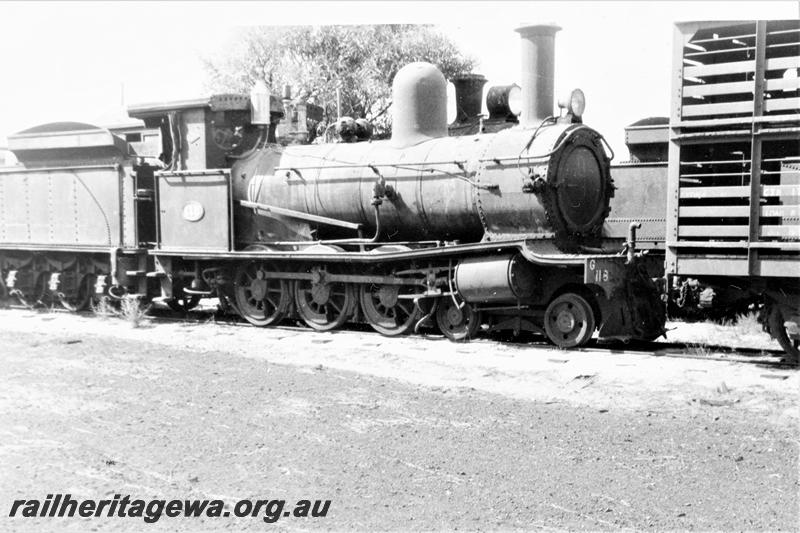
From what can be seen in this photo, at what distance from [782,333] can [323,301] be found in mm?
5932

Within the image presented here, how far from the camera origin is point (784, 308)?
877 cm

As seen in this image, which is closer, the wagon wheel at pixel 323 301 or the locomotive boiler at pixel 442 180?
the locomotive boiler at pixel 442 180

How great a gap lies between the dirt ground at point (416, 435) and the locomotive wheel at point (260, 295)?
2.60 m

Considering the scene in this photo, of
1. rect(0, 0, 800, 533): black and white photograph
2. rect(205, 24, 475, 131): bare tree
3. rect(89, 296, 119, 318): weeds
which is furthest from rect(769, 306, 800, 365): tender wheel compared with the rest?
rect(205, 24, 475, 131): bare tree

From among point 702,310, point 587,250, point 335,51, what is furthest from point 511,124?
point 335,51

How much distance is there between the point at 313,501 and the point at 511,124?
7.64m

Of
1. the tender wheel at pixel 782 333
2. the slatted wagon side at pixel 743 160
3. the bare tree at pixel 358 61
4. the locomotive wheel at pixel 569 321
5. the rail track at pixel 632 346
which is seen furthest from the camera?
the bare tree at pixel 358 61

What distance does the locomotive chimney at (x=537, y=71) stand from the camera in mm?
10266

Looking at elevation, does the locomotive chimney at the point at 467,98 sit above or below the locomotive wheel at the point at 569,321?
above

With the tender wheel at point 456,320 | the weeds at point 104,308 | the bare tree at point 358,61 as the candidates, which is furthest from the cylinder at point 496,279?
the bare tree at point 358,61

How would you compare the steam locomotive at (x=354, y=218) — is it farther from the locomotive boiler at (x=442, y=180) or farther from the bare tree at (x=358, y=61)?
the bare tree at (x=358, y=61)

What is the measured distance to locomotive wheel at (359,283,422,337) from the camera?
36.8ft

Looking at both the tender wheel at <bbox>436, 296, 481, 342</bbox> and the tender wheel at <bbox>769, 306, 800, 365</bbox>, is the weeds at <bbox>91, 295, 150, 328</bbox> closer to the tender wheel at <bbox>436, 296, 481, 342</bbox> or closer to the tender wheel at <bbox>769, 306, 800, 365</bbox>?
the tender wheel at <bbox>436, 296, 481, 342</bbox>

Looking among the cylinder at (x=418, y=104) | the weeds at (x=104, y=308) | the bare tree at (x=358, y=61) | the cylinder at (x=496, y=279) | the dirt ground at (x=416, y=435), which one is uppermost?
the bare tree at (x=358, y=61)
